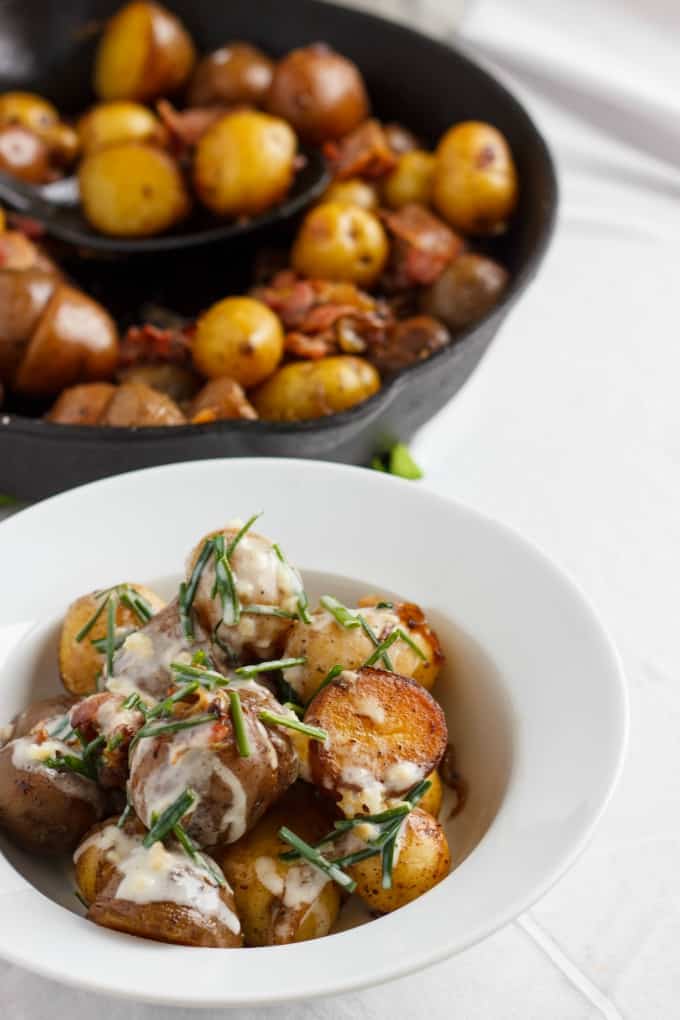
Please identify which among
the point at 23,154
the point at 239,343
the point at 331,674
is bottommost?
the point at 23,154

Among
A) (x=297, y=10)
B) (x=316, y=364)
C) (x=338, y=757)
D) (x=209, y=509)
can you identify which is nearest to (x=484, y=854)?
(x=338, y=757)

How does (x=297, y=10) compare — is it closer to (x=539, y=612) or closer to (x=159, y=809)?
(x=539, y=612)

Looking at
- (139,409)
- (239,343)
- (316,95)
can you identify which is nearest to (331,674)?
(139,409)

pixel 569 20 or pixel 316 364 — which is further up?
pixel 569 20

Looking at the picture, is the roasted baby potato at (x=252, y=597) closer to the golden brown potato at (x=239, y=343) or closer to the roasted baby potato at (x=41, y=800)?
the roasted baby potato at (x=41, y=800)

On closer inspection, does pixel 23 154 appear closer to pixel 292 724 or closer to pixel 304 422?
pixel 304 422

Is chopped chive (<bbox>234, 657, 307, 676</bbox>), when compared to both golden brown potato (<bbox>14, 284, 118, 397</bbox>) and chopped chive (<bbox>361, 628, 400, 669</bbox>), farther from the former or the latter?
golden brown potato (<bbox>14, 284, 118, 397</bbox>)

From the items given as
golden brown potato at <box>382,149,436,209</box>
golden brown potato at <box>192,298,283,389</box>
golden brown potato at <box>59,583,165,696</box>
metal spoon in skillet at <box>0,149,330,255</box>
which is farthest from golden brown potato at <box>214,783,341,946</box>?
golden brown potato at <box>382,149,436,209</box>
